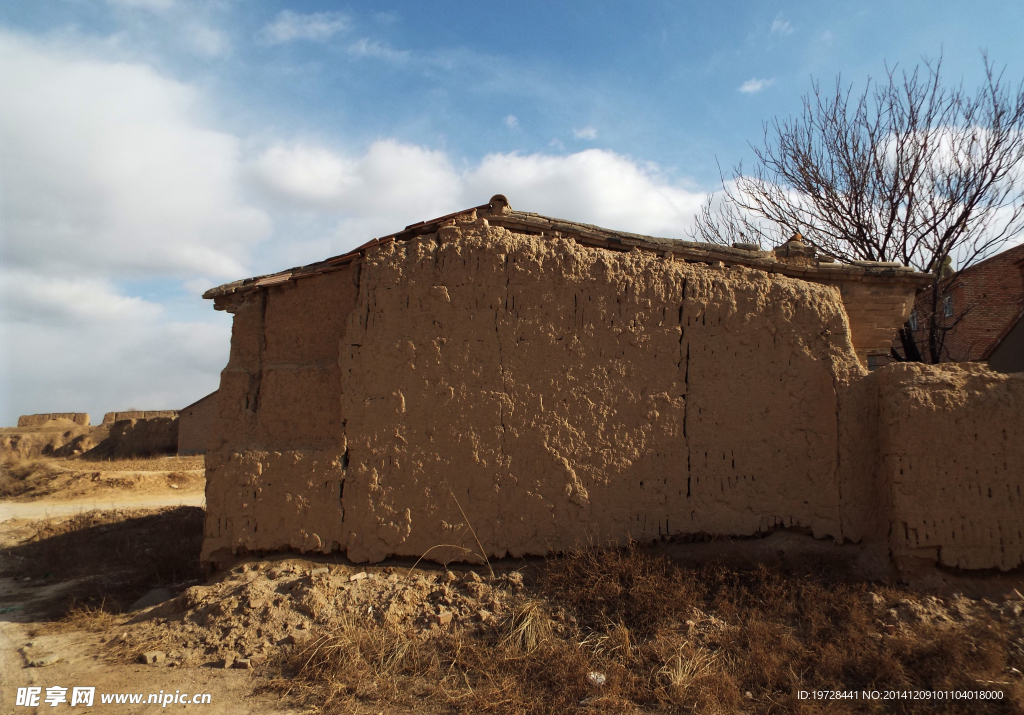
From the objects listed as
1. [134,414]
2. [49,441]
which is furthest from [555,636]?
[134,414]

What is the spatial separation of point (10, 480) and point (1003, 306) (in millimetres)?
23610

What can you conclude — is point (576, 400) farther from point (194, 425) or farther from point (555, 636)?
point (194, 425)

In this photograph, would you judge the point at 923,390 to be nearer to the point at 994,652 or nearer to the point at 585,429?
the point at 994,652

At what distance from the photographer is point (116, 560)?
680 cm

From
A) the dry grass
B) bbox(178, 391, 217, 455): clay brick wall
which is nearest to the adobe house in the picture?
the dry grass

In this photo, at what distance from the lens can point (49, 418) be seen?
22484mm

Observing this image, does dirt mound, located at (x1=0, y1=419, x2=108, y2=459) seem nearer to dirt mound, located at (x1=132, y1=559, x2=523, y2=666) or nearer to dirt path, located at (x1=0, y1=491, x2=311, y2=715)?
dirt path, located at (x1=0, y1=491, x2=311, y2=715)

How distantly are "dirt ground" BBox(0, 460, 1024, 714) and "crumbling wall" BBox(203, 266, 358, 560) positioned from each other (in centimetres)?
29

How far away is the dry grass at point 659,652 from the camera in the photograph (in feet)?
11.3

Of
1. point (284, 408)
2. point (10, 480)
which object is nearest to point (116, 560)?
point (284, 408)

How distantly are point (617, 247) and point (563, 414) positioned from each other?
147 centimetres

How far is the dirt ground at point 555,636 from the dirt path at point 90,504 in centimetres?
666

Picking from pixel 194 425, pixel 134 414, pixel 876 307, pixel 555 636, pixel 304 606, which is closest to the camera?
pixel 555 636

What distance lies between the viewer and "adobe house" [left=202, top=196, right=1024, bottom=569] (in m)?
4.60
